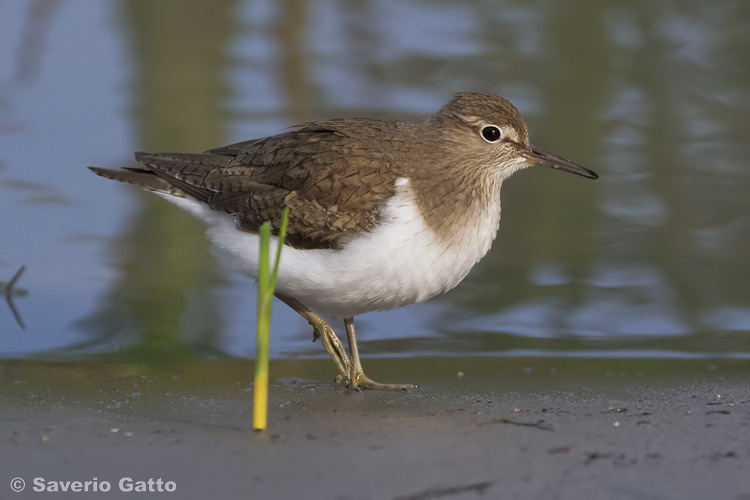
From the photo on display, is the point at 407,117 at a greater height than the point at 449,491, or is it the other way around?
the point at 407,117

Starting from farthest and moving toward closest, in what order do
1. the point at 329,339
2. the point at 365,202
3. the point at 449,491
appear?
the point at 329,339 < the point at 365,202 < the point at 449,491

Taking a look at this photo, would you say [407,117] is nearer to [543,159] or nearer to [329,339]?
[543,159]

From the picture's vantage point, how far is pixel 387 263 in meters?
6.08

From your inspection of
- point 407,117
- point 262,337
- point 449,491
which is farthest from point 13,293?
point 449,491

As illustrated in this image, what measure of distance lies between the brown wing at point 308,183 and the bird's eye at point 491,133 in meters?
0.63

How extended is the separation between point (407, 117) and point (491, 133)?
3.92m

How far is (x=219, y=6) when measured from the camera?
13609 mm

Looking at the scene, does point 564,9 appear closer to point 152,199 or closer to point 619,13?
point 619,13

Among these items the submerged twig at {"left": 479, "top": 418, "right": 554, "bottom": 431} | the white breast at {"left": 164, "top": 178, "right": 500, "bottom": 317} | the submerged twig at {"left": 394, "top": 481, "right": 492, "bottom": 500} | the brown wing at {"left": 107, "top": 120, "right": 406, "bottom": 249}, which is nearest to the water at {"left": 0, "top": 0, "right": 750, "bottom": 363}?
the white breast at {"left": 164, "top": 178, "right": 500, "bottom": 317}

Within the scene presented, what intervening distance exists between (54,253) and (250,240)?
2.73 metres

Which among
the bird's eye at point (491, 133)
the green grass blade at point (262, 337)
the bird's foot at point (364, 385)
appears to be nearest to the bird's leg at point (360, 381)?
the bird's foot at point (364, 385)

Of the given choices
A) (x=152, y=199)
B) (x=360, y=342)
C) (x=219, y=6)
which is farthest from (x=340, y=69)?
(x=360, y=342)

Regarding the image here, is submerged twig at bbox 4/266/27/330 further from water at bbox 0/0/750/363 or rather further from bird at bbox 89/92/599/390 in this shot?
bird at bbox 89/92/599/390

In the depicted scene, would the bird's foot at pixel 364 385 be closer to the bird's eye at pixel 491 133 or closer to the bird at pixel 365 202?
the bird at pixel 365 202
